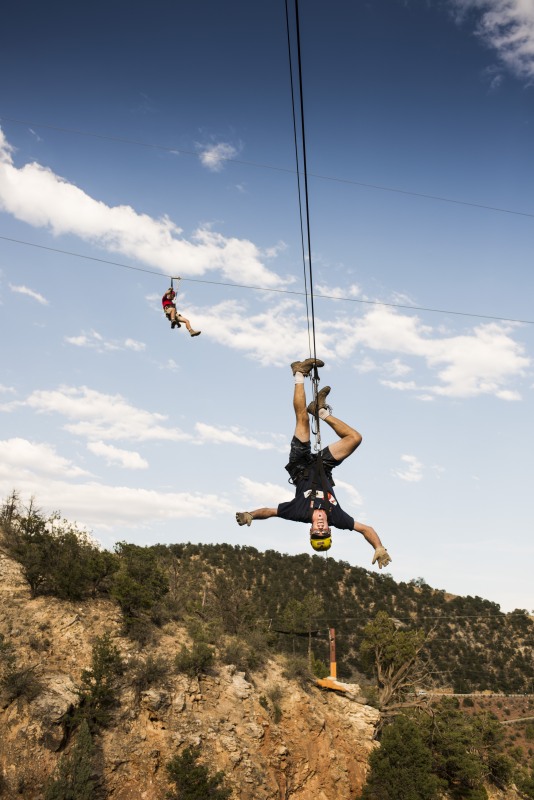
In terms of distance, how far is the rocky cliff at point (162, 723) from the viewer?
17859 mm

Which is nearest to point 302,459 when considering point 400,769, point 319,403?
point 319,403

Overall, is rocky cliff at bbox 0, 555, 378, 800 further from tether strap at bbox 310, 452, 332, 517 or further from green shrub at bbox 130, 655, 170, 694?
tether strap at bbox 310, 452, 332, 517

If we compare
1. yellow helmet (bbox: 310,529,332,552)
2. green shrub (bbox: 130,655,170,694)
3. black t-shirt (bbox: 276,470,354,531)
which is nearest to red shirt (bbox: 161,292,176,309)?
black t-shirt (bbox: 276,470,354,531)

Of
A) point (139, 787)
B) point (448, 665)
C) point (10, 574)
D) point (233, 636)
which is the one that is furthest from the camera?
point (448, 665)

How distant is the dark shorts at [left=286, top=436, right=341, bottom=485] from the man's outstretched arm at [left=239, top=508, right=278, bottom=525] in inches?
32.3

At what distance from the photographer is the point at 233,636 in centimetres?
2817

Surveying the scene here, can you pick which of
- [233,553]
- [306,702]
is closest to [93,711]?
[306,702]

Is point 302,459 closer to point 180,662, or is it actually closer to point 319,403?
point 319,403

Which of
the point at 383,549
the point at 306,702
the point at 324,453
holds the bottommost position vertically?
the point at 306,702

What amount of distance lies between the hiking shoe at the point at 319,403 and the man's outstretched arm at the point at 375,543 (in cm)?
245

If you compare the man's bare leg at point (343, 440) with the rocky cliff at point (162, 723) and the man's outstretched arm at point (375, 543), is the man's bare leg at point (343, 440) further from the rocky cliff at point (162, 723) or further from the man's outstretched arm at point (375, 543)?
the rocky cliff at point (162, 723)

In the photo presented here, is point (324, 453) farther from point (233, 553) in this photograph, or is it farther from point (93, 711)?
point (233, 553)

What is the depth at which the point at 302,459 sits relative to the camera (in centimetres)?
1070

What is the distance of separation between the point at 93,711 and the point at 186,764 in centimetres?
382
